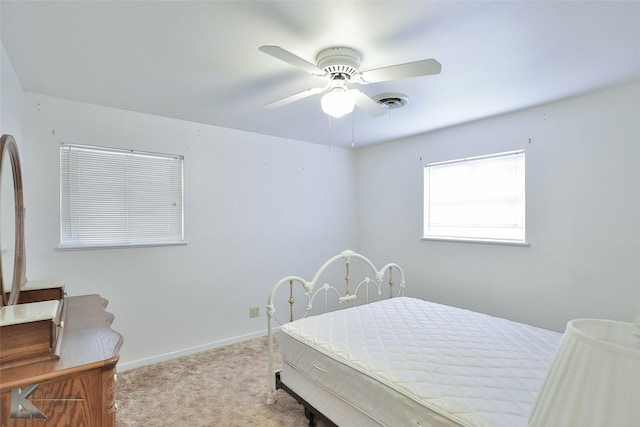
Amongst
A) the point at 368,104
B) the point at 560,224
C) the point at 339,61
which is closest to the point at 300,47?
the point at 339,61

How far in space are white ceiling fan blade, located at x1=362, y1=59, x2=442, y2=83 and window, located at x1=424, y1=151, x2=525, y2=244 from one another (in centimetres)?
194

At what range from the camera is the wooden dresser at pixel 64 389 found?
39.4 inches

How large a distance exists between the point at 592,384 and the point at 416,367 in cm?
134

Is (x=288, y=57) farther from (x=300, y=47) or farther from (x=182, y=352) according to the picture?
(x=182, y=352)

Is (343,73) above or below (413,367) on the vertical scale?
above

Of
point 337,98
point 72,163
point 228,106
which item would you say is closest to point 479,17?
point 337,98

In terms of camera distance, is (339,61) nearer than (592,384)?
No

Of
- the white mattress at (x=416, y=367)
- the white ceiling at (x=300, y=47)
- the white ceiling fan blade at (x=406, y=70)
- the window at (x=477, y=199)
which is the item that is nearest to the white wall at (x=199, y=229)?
the white ceiling at (x=300, y=47)

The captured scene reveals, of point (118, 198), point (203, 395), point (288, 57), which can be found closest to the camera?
point (288, 57)

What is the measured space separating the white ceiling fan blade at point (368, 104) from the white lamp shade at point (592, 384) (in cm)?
172

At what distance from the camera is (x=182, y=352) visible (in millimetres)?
3199

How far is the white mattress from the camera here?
1393mm

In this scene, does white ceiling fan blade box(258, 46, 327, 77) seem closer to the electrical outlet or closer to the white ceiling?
Answer: the white ceiling

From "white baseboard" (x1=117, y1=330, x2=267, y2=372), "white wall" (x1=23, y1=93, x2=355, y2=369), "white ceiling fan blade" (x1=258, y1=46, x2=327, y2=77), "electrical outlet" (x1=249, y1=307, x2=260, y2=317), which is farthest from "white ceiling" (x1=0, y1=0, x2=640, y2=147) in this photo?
"white baseboard" (x1=117, y1=330, x2=267, y2=372)
